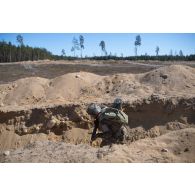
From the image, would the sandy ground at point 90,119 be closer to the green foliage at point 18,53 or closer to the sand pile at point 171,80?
the sand pile at point 171,80

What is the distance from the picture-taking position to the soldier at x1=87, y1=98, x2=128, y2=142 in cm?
689

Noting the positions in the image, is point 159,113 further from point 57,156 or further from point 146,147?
point 57,156

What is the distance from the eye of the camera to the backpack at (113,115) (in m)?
6.88

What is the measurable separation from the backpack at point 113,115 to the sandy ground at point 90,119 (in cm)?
50

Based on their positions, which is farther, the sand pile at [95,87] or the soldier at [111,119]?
the sand pile at [95,87]

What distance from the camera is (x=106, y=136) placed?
727 cm

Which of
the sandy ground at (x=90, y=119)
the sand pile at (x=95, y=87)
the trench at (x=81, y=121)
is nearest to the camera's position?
the sandy ground at (x=90, y=119)

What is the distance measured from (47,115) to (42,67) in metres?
20.1

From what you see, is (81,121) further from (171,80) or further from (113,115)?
(171,80)

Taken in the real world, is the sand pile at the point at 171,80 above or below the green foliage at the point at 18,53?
below

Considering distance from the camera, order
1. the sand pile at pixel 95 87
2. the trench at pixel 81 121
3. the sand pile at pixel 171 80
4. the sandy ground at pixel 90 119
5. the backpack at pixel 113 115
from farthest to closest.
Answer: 1. the sand pile at pixel 95 87
2. the sand pile at pixel 171 80
3. the trench at pixel 81 121
4. the backpack at pixel 113 115
5. the sandy ground at pixel 90 119

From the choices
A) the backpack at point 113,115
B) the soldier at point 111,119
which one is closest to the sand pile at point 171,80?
the soldier at point 111,119

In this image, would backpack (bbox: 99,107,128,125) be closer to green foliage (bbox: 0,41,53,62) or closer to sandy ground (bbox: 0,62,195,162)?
sandy ground (bbox: 0,62,195,162)

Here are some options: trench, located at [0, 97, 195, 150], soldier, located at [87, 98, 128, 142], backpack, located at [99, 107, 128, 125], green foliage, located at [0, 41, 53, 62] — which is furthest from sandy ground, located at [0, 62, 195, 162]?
green foliage, located at [0, 41, 53, 62]
